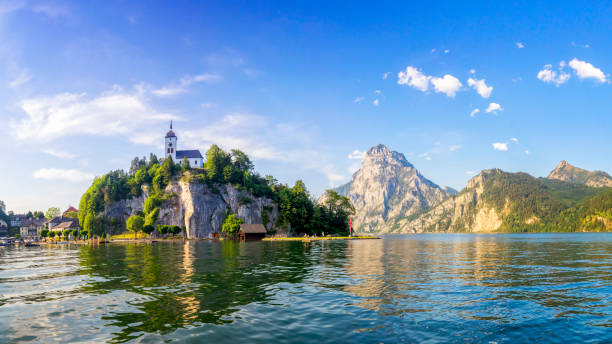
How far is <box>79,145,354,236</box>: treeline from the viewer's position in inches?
6501

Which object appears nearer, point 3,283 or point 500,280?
point 500,280

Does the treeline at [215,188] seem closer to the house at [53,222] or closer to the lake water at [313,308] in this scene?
the house at [53,222]

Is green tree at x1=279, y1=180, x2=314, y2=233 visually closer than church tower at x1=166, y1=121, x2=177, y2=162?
Yes

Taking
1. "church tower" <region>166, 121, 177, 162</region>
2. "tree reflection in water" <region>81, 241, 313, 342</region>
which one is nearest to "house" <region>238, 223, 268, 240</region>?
"church tower" <region>166, 121, 177, 162</region>

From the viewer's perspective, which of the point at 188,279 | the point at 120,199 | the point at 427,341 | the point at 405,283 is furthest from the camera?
the point at 120,199

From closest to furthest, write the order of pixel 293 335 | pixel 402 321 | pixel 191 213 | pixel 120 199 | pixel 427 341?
pixel 427 341, pixel 293 335, pixel 402 321, pixel 191 213, pixel 120 199

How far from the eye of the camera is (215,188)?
17525cm

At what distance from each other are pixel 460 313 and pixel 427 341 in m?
5.44

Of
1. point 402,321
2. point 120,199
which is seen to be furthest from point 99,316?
point 120,199

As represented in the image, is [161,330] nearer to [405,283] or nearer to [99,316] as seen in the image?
[99,316]

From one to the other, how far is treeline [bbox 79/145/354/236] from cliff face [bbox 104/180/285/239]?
2582 millimetres

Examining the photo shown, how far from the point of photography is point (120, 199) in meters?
182

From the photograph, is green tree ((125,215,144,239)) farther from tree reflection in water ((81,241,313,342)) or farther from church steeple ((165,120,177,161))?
tree reflection in water ((81,241,313,342))

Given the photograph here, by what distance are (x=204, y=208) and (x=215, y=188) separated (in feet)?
41.2
